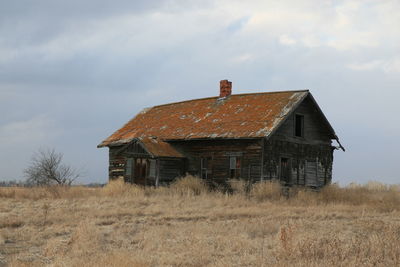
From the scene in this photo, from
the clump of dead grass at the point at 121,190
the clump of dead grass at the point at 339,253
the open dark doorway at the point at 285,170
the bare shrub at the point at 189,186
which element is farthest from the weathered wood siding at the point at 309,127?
the clump of dead grass at the point at 339,253

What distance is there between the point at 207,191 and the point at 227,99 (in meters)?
6.62

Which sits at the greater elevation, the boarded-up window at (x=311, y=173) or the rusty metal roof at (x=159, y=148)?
the rusty metal roof at (x=159, y=148)

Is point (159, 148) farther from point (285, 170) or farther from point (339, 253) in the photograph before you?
point (339, 253)

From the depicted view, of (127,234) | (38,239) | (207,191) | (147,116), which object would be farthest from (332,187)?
(38,239)

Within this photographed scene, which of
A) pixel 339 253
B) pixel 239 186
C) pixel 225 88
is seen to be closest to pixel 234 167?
pixel 239 186

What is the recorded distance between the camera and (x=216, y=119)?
25672 mm

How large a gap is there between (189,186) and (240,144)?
9.96ft

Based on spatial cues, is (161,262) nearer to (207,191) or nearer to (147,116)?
(207,191)

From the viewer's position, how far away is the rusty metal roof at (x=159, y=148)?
24094mm

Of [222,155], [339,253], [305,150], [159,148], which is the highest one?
[305,150]

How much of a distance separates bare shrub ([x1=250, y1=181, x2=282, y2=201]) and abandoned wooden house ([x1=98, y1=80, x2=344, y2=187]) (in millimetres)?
991

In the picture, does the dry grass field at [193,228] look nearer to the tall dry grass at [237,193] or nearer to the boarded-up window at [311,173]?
the tall dry grass at [237,193]

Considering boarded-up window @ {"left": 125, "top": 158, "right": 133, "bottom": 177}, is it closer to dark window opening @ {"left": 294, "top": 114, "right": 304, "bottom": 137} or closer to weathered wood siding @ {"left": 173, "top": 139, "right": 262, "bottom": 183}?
weathered wood siding @ {"left": 173, "top": 139, "right": 262, "bottom": 183}

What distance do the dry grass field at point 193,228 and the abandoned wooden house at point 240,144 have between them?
4.52ft
